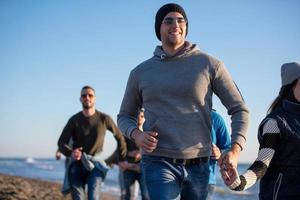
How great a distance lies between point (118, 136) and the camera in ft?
28.9

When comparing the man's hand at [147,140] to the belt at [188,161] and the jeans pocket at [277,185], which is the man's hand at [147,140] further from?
→ the jeans pocket at [277,185]

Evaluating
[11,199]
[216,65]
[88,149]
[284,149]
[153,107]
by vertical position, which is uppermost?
[216,65]

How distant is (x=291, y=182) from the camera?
405 centimetres

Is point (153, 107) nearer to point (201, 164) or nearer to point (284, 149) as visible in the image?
point (201, 164)

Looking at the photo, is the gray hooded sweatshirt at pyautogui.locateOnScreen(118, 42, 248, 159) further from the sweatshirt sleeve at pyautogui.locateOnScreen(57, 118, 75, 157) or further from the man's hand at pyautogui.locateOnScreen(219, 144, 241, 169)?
the sweatshirt sleeve at pyautogui.locateOnScreen(57, 118, 75, 157)

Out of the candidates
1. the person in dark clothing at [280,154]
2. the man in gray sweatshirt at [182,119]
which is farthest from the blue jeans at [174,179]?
the person in dark clothing at [280,154]

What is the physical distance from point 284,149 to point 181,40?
125 centimetres

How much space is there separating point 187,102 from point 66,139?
4274 mm

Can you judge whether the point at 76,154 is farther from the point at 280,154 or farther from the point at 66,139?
the point at 280,154

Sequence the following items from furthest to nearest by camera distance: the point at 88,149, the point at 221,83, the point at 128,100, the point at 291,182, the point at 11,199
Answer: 1. the point at 11,199
2. the point at 88,149
3. the point at 128,100
4. the point at 221,83
5. the point at 291,182

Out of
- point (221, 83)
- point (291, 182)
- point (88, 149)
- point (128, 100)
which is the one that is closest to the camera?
point (291, 182)

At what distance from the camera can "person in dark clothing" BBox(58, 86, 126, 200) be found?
796 cm

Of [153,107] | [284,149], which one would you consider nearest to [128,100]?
[153,107]

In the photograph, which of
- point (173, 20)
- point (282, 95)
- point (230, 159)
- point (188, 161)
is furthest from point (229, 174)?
point (173, 20)
